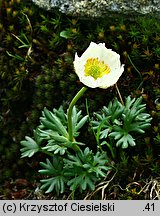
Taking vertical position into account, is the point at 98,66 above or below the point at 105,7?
below

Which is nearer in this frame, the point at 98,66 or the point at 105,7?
the point at 98,66

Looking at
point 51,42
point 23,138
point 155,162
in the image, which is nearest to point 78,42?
point 51,42

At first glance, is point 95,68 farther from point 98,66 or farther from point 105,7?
point 105,7

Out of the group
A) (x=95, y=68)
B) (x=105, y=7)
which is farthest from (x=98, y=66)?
(x=105, y=7)

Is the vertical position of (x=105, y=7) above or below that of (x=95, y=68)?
above

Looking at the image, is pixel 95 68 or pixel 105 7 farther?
pixel 105 7

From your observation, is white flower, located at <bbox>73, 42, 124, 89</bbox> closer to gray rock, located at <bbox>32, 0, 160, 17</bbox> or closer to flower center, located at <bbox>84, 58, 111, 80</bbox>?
flower center, located at <bbox>84, 58, 111, 80</bbox>
